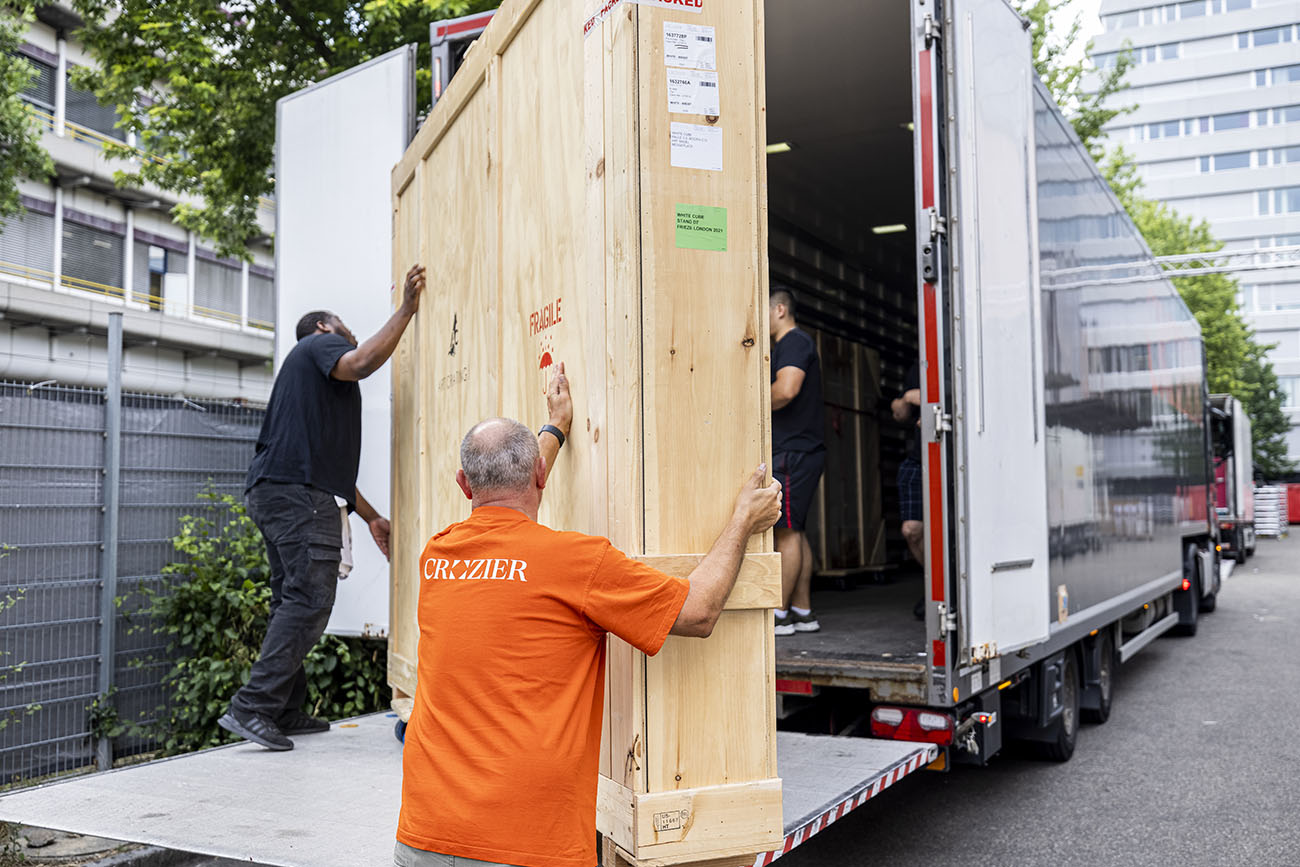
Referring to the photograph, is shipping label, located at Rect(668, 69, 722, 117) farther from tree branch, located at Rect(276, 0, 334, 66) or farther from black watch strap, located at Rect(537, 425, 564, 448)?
tree branch, located at Rect(276, 0, 334, 66)

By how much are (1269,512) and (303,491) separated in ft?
129

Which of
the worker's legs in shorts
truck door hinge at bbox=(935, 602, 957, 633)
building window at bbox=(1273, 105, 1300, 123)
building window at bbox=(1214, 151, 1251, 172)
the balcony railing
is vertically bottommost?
the worker's legs in shorts

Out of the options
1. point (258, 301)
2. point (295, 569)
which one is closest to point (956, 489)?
point (295, 569)

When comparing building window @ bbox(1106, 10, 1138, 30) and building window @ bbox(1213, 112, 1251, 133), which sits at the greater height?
building window @ bbox(1106, 10, 1138, 30)

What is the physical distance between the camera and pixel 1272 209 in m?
62.5

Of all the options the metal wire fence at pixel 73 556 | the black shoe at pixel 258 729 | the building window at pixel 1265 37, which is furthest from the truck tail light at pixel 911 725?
the building window at pixel 1265 37

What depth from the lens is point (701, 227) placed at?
9.39 ft

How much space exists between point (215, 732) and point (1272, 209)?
69.4 meters

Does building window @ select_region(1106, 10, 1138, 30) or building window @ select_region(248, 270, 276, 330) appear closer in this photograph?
building window @ select_region(248, 270, 276, 330)

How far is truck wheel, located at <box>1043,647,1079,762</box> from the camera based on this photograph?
245 inches

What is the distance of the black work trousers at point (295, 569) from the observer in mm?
4555

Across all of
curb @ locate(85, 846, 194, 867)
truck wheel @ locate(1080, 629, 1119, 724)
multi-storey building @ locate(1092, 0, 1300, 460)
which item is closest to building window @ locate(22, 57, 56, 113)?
truck wheel @ locate(1080, 629, 1119, 724)

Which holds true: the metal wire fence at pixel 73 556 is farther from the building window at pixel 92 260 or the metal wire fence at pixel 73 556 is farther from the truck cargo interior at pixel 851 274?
the building window at pixel 92 260

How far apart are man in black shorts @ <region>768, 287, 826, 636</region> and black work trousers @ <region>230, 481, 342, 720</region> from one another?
2341 mm
